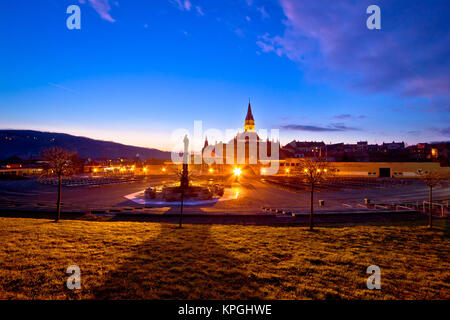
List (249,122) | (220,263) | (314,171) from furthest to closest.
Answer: (249,122), (314,171), (220,263)

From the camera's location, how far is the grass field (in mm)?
5277

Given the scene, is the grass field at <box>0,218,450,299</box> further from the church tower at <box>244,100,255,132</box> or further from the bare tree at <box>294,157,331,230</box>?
the church tower at <box>244,100,255,132</box>

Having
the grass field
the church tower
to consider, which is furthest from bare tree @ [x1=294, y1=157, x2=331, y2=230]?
the church tower

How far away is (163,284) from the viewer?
5.62 meters

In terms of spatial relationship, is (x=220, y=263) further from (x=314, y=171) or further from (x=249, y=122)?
(x=249, y=122)

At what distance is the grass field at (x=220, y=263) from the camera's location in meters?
5.28

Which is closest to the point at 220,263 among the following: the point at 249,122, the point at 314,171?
the point at 314,171

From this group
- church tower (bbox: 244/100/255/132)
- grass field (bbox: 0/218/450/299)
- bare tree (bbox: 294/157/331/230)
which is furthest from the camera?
church tower (bbox: 244/100/255/132)

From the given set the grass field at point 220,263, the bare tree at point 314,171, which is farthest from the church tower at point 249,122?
the grass field at point 220,263

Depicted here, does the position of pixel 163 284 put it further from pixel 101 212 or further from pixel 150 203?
pixel 150 203

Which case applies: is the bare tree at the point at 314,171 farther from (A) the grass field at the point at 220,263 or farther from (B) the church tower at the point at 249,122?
(B) the church tower at the point at 249,122

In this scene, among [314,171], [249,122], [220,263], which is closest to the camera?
[220,263]

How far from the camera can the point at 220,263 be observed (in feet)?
23.5
